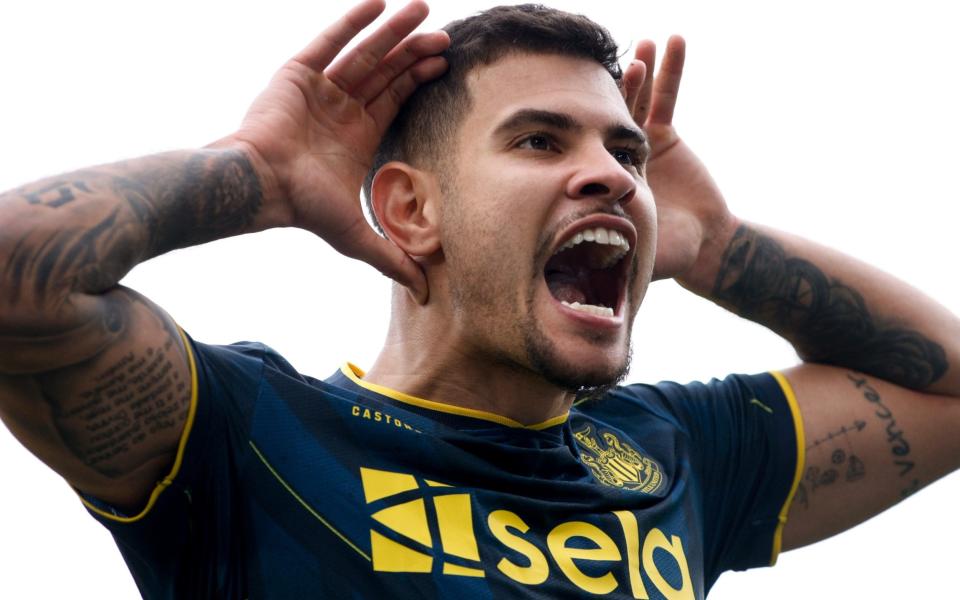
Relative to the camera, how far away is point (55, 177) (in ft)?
8.95

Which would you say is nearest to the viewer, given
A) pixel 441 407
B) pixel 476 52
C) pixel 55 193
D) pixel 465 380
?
pixel 55 193

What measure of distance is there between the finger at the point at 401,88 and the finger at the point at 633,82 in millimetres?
650

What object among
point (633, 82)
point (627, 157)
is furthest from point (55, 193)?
point (633, 82)

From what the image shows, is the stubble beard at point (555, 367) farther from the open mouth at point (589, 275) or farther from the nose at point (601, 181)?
the nose at point (601, 181)

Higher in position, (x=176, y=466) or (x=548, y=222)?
(x=548, y=222)

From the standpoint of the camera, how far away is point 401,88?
380cm

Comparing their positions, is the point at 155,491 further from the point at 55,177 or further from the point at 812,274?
the point at 812,274

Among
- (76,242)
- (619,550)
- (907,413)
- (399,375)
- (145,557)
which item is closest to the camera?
(76,242)

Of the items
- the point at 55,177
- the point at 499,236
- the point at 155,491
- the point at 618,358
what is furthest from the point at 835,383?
the point at 55,177

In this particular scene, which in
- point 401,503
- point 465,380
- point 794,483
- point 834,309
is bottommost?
point 794,483

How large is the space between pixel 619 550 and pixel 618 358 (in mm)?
542

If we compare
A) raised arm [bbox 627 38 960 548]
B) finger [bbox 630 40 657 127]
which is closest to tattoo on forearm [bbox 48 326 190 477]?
raised arm [bbox 627 38 960 548]

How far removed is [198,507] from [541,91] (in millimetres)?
1631

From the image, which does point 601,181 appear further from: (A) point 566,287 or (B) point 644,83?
(B) point 644,83
